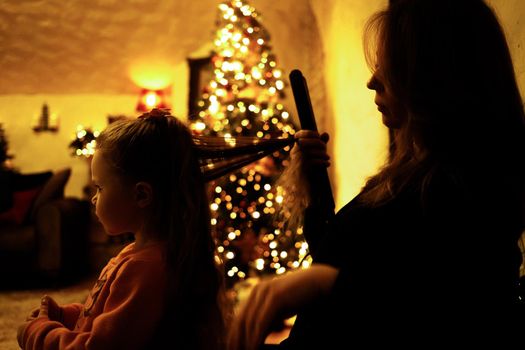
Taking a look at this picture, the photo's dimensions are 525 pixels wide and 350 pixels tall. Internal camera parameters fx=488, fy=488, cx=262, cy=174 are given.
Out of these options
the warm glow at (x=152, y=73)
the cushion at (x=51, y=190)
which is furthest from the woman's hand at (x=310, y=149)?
the warm glow at (x=152, y=73)

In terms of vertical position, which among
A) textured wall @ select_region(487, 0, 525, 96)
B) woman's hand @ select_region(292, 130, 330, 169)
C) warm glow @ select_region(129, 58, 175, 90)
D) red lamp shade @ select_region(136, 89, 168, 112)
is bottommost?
woman's hand @ select_region(292, 130, 330, 169)

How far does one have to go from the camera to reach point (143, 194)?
0.89 metres

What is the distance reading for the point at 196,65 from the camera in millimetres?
4691

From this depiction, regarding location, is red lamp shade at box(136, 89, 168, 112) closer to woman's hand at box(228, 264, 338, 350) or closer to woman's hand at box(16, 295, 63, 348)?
woman's hand at box(16, 295, 63, 348)

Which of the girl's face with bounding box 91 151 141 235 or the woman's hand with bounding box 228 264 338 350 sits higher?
the girl's face with bounding box 91 151 141 235

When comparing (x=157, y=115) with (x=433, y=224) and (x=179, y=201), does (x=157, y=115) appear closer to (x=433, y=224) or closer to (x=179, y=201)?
(x=179, y=201)

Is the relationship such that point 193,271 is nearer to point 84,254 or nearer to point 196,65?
point 84,254

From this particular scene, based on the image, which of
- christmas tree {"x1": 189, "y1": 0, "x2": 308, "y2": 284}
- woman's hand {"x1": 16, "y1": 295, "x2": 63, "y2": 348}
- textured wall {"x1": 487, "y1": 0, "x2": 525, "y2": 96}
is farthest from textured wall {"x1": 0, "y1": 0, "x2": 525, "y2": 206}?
woman's hand {"x1": 16, "y1": 295, "x2": 63, "y2": 348}

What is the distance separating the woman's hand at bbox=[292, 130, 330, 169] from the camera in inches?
39.5

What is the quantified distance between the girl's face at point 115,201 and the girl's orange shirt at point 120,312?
0.06 meters

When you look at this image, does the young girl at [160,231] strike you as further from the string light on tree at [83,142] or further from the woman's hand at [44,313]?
the string light on tree at [83,142]

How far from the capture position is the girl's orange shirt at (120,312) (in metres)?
0.76

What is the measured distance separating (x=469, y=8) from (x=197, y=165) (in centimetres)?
53

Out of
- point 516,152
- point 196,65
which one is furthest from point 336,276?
point 196,65
